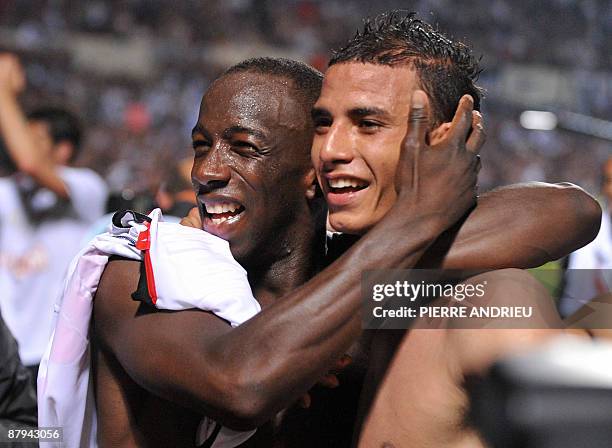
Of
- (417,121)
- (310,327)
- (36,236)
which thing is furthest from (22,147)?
(310,327)

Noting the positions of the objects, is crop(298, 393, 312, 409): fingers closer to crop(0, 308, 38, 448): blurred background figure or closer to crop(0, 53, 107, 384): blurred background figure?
crop(0, 308, 38, 448): blurred background figure

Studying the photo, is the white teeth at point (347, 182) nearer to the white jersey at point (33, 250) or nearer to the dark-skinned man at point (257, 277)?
the dark-skinned man at point (257, 277)

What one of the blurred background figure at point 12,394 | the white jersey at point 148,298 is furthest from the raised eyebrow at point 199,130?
the blurred background figure at point 12,394

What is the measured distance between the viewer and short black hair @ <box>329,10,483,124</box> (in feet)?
6.72

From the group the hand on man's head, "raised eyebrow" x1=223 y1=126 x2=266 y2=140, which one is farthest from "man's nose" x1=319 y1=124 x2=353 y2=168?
the hand on man's head

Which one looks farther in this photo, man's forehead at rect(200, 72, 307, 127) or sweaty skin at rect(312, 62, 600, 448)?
man's forehead at rect(200, 72, 307, 127)

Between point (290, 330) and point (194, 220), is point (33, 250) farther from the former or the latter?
point (290, 330)

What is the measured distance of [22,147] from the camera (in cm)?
506

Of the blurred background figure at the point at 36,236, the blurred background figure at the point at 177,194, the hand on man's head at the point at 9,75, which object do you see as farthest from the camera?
the blurred background figure at the point at 36,236

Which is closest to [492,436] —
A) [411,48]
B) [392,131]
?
[392,131]

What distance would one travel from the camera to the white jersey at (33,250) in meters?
5.27

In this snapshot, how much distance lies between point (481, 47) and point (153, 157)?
6.15m

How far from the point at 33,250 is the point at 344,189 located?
11.9 feet

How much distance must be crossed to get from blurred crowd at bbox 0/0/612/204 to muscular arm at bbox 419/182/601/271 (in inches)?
464
